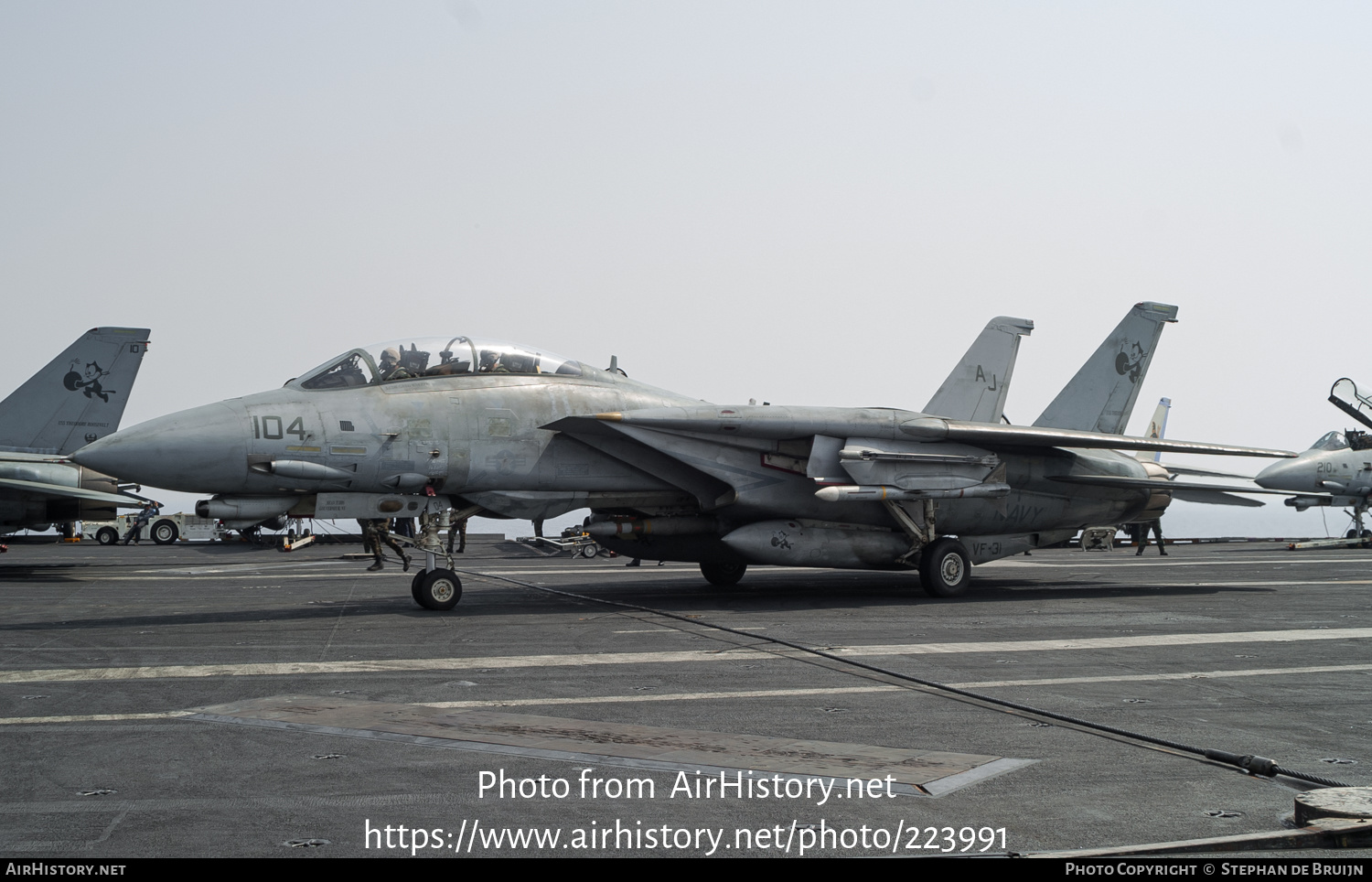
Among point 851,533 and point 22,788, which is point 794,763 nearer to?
point 22,788

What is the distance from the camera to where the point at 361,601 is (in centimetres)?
1456

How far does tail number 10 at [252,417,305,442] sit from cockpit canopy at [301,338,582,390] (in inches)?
26.9

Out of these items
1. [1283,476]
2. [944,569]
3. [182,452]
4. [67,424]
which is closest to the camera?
[182,452]

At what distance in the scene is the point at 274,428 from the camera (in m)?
11.8

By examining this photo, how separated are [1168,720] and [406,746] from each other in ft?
16.1

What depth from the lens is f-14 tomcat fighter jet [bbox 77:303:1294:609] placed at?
469 inches

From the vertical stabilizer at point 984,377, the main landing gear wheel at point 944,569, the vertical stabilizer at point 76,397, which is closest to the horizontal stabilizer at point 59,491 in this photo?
the vertical stabilizer at point 76,397

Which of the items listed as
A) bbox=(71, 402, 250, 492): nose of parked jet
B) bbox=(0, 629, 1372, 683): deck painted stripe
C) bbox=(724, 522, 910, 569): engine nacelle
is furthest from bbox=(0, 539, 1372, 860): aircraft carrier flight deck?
bbox=(71, 402, 250, 492): nose of parked jet

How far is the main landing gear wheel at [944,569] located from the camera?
15281 mm

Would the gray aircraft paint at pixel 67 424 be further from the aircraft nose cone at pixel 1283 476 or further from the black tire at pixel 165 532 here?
the aircraft nose cone at pixel 1283 476

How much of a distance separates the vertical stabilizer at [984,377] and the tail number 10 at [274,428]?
11326mm

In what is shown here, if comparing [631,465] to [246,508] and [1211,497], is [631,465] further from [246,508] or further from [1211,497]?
[1211,497]

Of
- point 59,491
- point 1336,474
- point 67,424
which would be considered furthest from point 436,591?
point 1336,474

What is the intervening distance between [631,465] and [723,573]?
12.2 feet
